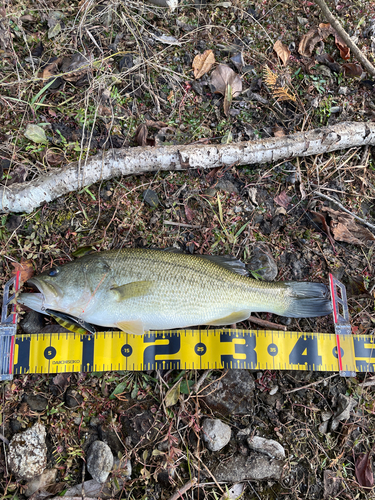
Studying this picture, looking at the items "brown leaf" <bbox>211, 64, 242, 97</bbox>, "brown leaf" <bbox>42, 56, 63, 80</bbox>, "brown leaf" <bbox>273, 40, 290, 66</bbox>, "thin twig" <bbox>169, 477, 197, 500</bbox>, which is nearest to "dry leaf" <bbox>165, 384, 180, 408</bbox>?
"thin twig" <bbox>169, 477, 197, 500</bbox>

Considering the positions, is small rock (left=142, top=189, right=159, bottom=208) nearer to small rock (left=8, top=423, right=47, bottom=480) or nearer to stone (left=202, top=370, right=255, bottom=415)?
stone (left=202, top=370, right=255, bottom=415)

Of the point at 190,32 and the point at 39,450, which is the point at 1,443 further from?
the point at 190,32

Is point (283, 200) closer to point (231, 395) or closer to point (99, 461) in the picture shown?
point (231, 395)

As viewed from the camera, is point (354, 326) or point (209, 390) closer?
point (209, 390)

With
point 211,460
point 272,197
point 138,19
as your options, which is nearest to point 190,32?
point 138,19

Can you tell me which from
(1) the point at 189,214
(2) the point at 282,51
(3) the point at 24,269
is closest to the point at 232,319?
(1) the point at 189,214

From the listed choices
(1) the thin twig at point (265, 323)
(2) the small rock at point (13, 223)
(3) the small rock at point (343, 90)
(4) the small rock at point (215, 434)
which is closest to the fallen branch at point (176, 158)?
(2) the small rock at point (13, 223)

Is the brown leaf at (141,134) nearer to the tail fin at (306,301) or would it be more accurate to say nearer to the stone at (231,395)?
the tail fin at (306,301)
